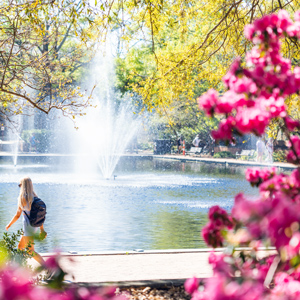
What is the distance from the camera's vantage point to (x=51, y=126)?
48.4m

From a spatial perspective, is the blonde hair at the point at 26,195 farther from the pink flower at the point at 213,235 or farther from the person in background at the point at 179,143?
the person in background at the point at 179,143

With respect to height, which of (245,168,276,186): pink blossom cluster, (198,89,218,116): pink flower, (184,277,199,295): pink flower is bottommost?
(184,277,199,295): pink flower

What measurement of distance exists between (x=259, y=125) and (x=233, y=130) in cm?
34

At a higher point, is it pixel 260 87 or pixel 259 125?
pixel 260 87

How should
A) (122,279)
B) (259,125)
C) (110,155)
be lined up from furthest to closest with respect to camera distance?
(110,155) → (122,279) → (259,125)

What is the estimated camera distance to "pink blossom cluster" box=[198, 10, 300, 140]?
2713mm

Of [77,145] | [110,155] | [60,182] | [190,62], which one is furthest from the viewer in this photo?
[77,145]

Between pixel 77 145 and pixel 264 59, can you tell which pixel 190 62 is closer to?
pixel 264 59

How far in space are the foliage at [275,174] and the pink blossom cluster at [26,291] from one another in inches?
20.8

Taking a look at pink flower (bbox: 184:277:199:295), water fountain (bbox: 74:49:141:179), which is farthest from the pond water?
water fountain (bbox: 74:49:141:179)

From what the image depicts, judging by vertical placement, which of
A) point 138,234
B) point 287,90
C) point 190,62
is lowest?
point 138,234

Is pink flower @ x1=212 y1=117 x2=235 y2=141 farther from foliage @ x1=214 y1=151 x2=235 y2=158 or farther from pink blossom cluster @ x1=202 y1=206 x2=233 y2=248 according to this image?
foliage @ x1=214 y1=151 x2=235 y2=158

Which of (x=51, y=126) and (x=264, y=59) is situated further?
(x=51, y=126)

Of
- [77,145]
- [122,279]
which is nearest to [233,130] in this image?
[122,279]
